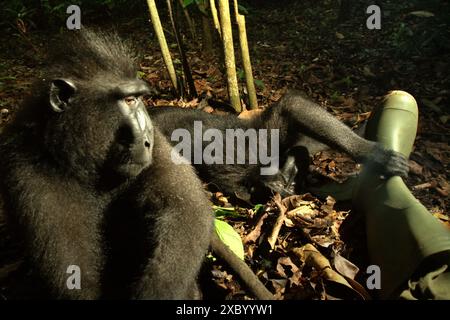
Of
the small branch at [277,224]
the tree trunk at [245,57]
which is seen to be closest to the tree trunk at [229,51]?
the tree trunk at [245,57]

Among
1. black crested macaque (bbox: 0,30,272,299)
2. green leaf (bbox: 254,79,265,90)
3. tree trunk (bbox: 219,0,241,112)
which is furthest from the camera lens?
green leaf (bbox: 254,79,265,90)

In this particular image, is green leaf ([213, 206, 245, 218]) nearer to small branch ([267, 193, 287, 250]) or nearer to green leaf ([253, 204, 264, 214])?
green leaf ([253, 204, 264, 214])

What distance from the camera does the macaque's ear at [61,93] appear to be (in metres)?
3.34

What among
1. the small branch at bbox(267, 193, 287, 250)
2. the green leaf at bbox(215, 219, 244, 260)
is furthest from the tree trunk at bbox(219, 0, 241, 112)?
the green leaf at bbox(215, 219, 244, 260)

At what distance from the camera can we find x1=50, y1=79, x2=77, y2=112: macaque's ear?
3340 mm

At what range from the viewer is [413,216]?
139 inches

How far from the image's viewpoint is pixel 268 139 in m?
5.49

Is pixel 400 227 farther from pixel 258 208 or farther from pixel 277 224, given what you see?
pixel 258 208

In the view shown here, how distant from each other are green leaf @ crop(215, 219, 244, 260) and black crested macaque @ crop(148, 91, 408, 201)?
3.22ft

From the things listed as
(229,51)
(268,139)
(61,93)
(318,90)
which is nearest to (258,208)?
(268,139)

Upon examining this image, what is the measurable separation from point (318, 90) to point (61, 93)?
5004 mm
